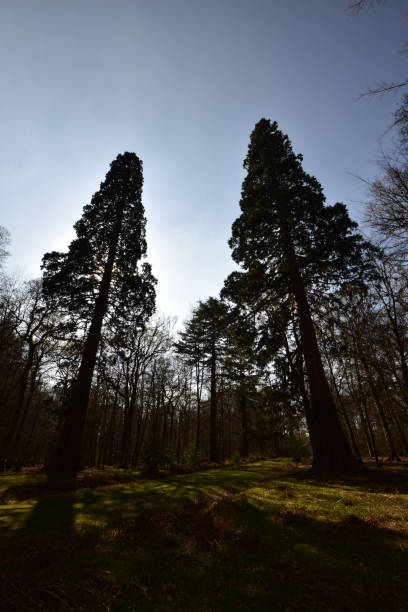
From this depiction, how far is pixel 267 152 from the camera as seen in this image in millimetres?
14578

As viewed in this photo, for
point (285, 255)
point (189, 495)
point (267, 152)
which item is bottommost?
point (189, 495)

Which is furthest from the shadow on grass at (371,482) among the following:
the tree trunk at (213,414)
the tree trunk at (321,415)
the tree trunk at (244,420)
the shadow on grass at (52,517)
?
the tree trunk at (244,420)

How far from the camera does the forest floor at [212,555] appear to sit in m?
2.39

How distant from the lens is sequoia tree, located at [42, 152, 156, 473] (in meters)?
11.6

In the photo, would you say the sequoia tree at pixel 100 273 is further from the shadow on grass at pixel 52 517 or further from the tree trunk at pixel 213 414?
the tree trunk at pixel 213 414

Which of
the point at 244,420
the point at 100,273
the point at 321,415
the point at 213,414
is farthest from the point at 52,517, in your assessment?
the point at 244,420

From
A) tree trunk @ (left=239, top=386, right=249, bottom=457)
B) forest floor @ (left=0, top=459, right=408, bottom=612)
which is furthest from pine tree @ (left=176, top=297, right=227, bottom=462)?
forest floor @ (left=0, top=459, right=408, bottom=612)

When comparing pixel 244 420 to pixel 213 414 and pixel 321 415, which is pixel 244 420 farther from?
pixel 321 415

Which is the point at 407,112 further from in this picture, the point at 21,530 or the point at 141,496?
the point at 141,496

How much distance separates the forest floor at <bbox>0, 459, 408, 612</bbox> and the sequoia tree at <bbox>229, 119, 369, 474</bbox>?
397 cm

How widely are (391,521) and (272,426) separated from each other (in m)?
9.10

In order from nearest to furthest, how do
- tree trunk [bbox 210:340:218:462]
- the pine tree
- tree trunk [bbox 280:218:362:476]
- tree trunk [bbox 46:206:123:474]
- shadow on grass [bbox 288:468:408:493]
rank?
1. shadow on grass [bbox 288:468:408:493]
2. tree trunk [bbox 280:218:362:476]
3. tree trunk [bbox 46:206:123:474]
4. tree trunk [bbox 210:340:218:462]
5. the pine tree

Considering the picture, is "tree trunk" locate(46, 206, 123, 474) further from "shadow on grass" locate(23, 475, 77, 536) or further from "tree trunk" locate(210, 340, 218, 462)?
"tree trunk" locate(210, 340, 218, 462)

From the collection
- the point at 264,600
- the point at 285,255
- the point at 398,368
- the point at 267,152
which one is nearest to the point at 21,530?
the point at 264,600
